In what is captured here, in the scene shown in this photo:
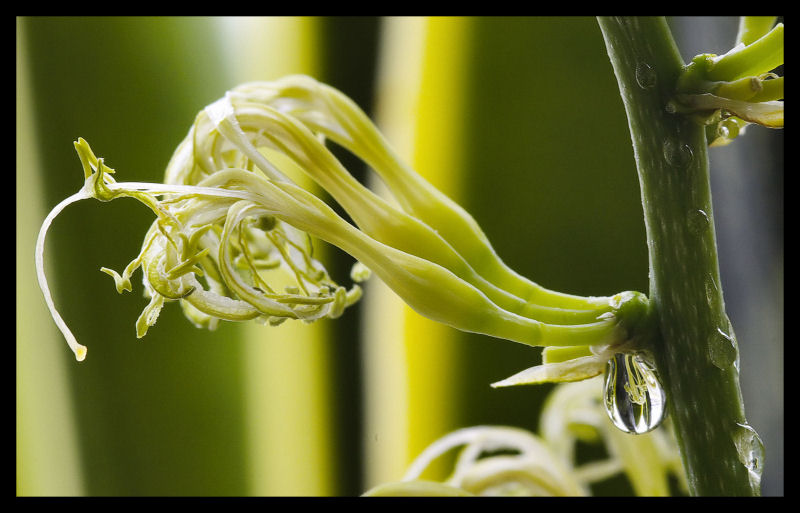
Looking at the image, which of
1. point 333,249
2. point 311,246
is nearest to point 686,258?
point 311,246

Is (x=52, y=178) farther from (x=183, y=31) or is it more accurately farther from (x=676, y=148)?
(x=676, y=148)

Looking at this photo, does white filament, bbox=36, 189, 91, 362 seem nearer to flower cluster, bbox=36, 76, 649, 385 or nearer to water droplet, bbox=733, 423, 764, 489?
flower cluster, bbox=36, 76, 649, 385

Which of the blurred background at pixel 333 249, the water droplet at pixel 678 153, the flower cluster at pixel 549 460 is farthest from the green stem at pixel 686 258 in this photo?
the blurred background at pixel 333 249

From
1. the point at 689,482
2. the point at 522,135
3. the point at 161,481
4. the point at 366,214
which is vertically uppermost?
the point at 522,135

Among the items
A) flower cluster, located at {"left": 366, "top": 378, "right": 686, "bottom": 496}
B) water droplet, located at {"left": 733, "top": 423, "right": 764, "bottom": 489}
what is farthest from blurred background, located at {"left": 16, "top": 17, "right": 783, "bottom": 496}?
water droplet, located at {"left": 733, "top": 423, "right": 764, "bottom": 489}

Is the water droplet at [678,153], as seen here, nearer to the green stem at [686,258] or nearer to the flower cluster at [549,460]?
the green stem at [686,258]

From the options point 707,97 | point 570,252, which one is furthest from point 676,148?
point 570,252
